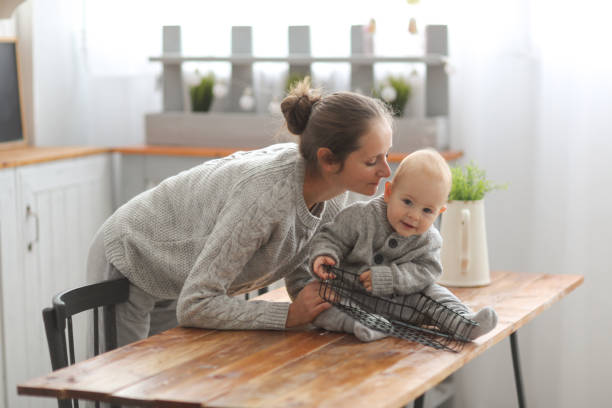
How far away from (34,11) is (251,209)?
6.39 feet

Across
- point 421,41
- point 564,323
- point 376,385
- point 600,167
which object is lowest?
point 564,323

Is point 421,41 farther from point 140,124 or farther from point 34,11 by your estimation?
point 34,11

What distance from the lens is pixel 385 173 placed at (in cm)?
154

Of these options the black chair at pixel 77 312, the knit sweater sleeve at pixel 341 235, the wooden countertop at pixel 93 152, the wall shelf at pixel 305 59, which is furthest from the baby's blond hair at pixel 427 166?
the wall shelf at pixel 305 59

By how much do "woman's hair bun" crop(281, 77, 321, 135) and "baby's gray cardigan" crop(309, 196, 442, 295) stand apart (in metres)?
0.20

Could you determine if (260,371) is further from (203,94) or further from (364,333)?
(203,94)

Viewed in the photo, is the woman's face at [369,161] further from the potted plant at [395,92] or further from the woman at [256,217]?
the potted plant at [395,92]

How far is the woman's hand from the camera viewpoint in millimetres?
1533

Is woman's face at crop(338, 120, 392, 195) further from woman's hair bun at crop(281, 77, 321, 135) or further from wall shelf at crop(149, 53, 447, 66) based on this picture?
wall shelf at crop(149, 53, 447, 66)

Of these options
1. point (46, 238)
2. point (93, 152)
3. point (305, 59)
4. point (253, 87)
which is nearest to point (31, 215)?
point (46, 238)

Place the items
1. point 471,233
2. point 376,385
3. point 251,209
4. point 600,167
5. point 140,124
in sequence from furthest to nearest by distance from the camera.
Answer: point 140,124 < point 600,167 < point 471,233 < point 251,209 < point 376,385

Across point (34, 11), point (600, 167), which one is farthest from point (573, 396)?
point (34, 11)

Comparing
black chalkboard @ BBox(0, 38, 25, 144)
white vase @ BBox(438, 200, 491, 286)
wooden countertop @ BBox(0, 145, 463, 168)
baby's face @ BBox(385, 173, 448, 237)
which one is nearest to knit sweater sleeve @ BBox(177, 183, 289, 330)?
baby's face @ BBox(385, 173, 448, 237)

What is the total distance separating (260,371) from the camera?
1306 mm
